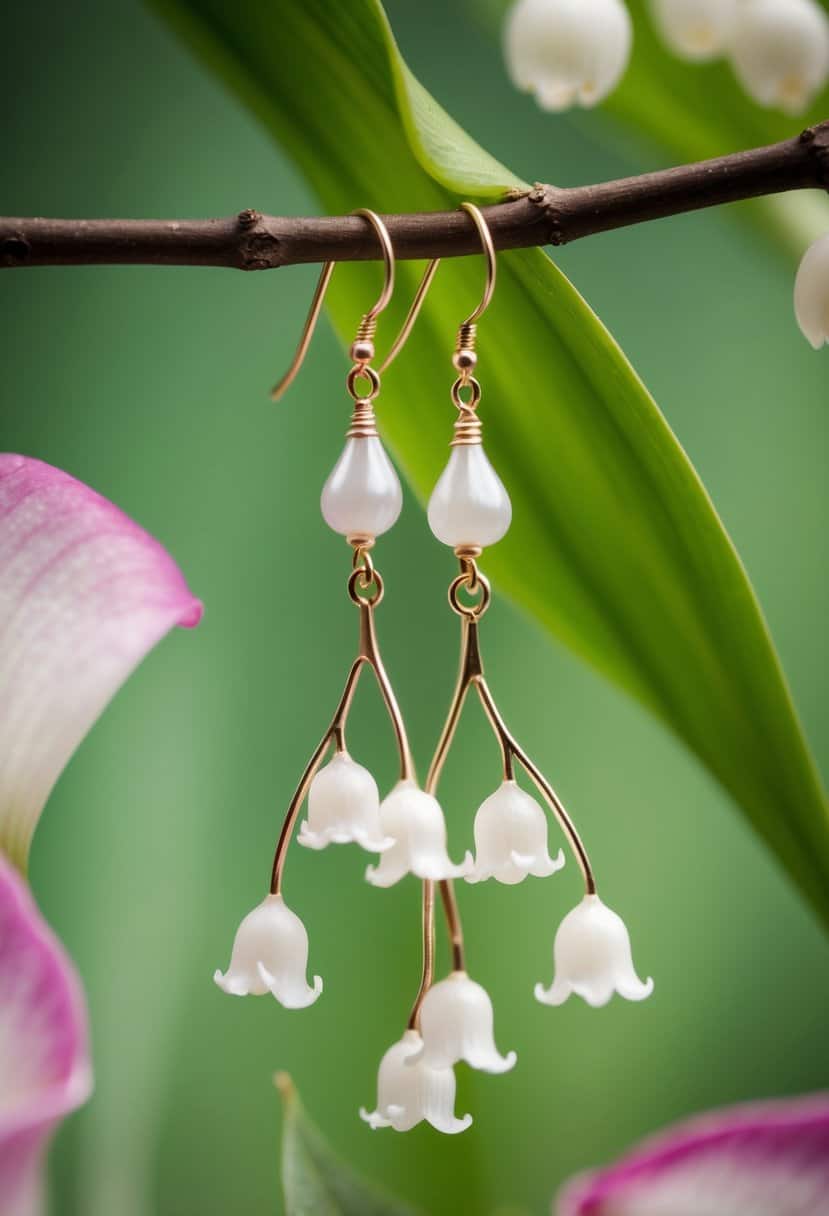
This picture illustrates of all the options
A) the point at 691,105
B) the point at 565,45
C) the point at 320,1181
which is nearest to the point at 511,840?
the point at 320,1181

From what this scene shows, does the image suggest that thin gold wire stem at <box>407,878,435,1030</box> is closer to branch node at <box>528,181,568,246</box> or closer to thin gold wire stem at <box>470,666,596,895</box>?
thin gold wire stem at <box>470,666,596,895</box>

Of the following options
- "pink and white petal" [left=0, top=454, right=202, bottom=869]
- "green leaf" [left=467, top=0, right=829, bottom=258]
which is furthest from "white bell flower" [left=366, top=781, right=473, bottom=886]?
"green leaf" [left=467, top=0, right=829, bottom=258]

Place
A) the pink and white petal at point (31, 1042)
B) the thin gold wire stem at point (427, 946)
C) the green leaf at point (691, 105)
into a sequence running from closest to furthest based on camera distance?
1. the pink and white petal at point (31, 1042)
2. the thin gold wire stem at point (427, 946)
3. the green leaf at point (691, 105)

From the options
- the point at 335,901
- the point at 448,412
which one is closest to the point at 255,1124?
the point at 335,901

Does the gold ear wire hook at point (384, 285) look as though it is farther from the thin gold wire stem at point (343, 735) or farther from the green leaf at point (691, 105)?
the green leaf at point (691, 105)

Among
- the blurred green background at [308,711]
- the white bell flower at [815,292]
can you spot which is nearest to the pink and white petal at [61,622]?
the white bell flower at [815,292]

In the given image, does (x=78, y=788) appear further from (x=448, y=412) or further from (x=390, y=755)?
(x=448, y=412)
